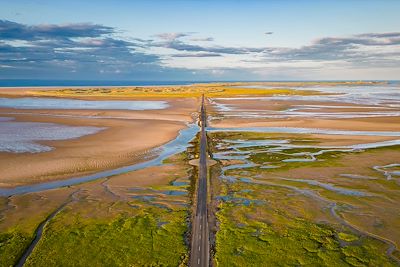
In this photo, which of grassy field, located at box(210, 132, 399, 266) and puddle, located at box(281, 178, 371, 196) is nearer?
grassy field, located at box(210, 132, 399, 266)

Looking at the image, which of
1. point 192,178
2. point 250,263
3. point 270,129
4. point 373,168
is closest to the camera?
point 250,263

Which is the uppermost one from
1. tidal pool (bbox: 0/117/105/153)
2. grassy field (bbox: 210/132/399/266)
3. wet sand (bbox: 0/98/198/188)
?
tidal pool (bbox: 0/117/105/153)

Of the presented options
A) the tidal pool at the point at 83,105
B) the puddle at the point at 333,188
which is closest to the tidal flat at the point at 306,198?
the puddle at the point at 333,188

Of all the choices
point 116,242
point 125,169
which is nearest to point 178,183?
point 125,169

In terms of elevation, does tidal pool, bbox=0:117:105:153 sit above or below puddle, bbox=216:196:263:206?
above

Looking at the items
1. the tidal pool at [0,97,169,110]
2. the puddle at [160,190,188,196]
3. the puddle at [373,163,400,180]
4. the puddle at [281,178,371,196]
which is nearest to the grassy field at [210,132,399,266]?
the puddle at [281,178,371,196]

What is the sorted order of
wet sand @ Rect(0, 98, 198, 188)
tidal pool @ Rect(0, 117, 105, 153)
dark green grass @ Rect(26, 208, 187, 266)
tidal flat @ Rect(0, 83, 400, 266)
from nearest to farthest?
dark green grass @ Rect(26, 208, 187, 266)
tidal flat @ Rect(0, 83, 400, 266)
wet sand @ Rect(0, 98, 198, 188)
tidal pool @ Rect(0, 117, 105, 153)

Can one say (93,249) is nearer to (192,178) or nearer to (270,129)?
(192,178)

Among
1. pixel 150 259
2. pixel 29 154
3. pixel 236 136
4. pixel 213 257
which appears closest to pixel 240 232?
pixel 213 257

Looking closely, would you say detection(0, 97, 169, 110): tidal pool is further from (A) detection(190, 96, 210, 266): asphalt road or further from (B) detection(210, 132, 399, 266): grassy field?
(A) detection(190, 96, 210, 266): asphalt road

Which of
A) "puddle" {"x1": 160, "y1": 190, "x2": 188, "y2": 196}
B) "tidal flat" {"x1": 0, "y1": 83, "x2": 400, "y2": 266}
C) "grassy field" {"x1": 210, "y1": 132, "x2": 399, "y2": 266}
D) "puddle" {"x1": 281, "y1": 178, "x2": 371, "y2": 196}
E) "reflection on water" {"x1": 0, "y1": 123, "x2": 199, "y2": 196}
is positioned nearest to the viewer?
"grassy field" {"x1": 210, "y1": 132, "x2": 399, "y2": 266}
